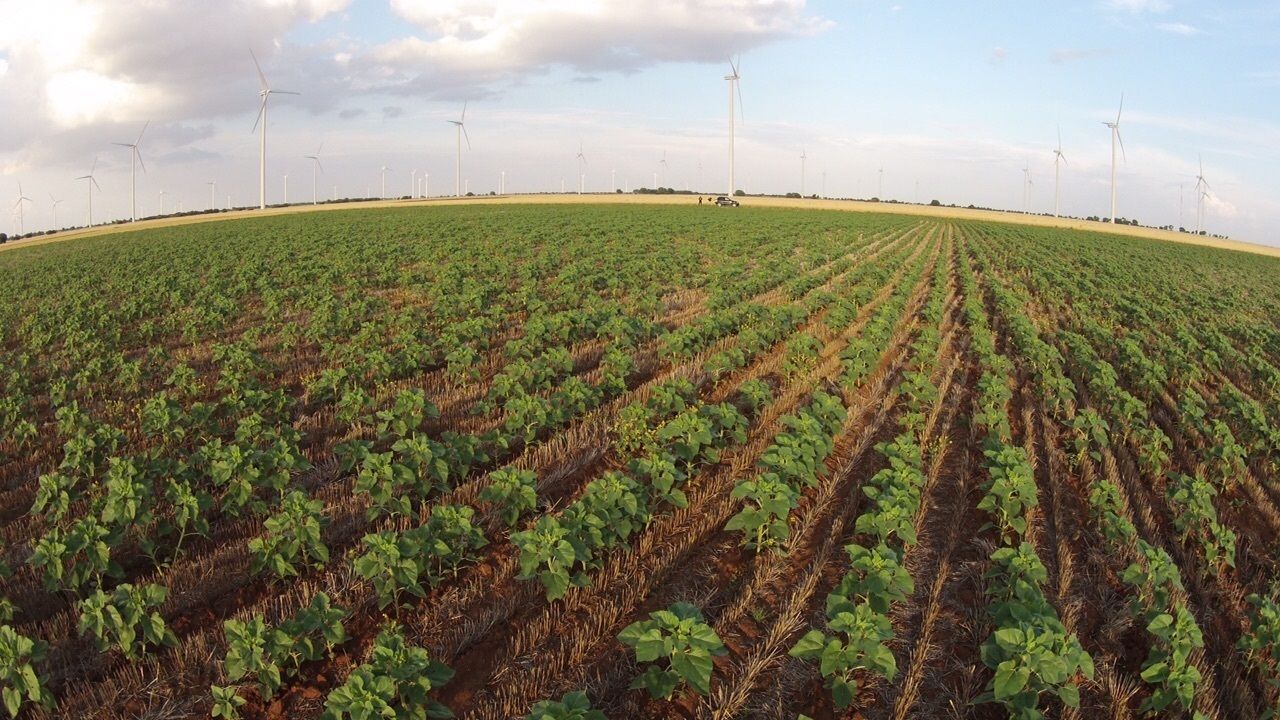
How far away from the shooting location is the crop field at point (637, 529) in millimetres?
4863

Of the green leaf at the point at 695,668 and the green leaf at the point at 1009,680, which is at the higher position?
the green leaf at the point at 695,668

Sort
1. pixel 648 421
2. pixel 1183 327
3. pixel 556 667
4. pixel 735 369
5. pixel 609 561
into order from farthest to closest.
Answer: pixel 1183 327 < pixel 735 369 < pixel 648 421 < pixel 609 561 < pixel 556 667

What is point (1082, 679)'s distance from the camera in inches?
207

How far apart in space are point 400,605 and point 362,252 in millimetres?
30963

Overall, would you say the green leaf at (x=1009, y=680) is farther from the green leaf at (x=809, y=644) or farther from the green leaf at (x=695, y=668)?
the green leaf at (x=695, y=668)

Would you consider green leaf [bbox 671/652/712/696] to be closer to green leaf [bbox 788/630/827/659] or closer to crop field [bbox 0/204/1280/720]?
crop field [bbox 0/204/1280/720]

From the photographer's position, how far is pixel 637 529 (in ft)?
21.9

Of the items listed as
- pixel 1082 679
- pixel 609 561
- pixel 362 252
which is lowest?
pixel 1082 679

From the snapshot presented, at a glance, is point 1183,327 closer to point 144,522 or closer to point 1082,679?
point 1082,679

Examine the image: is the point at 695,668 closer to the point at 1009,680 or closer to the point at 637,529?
the point at 1009,680

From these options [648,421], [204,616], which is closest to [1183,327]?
[648,421]

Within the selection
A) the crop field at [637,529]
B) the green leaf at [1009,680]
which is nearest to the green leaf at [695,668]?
the crop field at [637,529]

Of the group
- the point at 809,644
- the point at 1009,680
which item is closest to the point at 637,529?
the point at 809,644

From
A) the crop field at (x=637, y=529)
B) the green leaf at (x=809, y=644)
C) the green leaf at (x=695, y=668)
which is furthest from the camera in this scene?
the crop field at (x=637, y=529)
